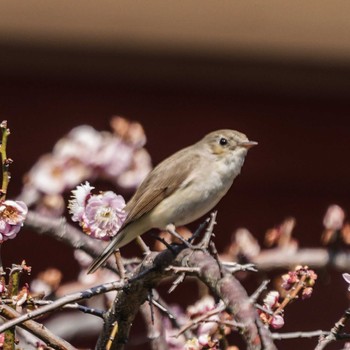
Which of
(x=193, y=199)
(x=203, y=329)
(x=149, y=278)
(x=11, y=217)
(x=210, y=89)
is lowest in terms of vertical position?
(x=210, y=89)

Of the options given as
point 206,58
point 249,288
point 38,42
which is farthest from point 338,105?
point 38,42

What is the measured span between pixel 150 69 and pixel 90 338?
58.8 inches

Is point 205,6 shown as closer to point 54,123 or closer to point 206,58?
point 206,58

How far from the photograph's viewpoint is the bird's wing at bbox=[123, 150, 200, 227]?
→ 3.18 m

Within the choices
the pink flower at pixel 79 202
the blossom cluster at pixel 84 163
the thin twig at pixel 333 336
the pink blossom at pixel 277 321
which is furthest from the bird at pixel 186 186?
the thin twig at pixel 333 336

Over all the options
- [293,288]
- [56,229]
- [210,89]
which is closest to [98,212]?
[56,229]

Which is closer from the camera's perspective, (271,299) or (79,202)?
(271,299)

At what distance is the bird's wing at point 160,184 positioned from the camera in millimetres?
3182

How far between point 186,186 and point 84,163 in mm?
325

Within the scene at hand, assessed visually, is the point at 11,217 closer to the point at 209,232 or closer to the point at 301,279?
the point at 209,232

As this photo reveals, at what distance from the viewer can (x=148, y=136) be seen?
5824 mm

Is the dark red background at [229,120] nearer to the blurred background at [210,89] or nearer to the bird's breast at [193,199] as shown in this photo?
the blurred background at [210,89]

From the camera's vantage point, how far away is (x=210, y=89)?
594 centimetres

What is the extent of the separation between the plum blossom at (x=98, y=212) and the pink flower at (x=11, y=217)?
330 mm
